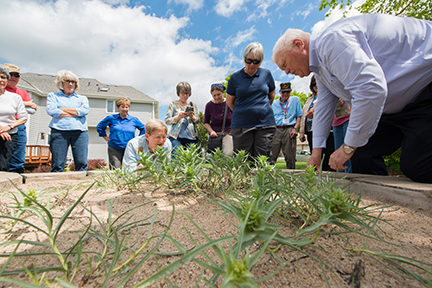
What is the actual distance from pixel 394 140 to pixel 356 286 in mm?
1995

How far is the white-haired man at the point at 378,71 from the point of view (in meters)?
1.33

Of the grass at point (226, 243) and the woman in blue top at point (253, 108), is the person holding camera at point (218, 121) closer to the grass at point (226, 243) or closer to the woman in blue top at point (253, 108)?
the woman in blue top at point (253, 108)

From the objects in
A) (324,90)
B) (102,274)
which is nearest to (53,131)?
(102,274)

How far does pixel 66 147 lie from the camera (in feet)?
10.7

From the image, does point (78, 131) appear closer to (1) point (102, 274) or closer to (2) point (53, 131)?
(2) point (53, 131)

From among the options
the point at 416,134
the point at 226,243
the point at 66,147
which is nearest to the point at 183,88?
the point at 66,147

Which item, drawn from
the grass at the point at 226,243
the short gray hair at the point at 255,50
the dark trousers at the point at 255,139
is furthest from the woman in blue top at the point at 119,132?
the grass at the point at 226,243

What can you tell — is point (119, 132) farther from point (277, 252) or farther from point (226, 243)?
point (277, 252)

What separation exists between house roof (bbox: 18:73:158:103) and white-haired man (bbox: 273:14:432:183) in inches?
802

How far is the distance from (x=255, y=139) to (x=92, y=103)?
20.0m

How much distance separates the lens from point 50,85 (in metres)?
19.1

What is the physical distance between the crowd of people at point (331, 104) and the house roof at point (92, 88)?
57.4 feet

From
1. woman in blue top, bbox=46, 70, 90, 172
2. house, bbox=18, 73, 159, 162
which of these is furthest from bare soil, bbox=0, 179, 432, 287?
house, bbox=18, 73, 159, 162

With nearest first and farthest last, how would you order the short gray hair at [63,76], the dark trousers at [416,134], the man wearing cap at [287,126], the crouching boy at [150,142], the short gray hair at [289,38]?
1. the dark trousers at [416,134]
2. the short gray hair at [289,38]
3. the crouching boy at [150,142]
4. the short gray hair at [63,76]
5. the man wearing cap at [287,126]
